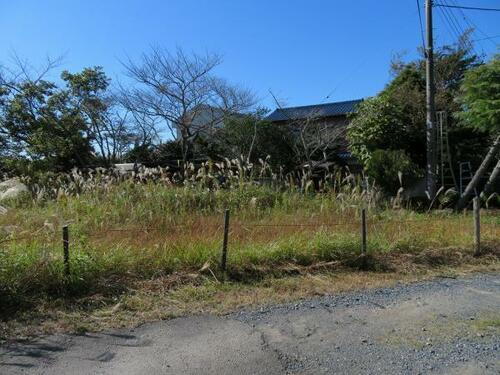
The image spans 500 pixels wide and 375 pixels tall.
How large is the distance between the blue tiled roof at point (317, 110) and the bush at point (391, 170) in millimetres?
8953

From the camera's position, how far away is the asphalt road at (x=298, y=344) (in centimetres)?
375

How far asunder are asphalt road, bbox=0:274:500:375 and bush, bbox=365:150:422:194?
31.2 feet

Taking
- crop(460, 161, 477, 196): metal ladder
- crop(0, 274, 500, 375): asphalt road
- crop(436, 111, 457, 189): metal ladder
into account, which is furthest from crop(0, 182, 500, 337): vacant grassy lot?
crop(460, 161, 477, 196): metal ladder

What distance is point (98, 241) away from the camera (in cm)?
644

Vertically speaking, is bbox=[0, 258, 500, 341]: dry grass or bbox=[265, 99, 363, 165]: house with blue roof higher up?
bbox=[265, 99, 363, 165]: house with blue roof

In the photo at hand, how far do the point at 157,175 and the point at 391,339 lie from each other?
7.94m

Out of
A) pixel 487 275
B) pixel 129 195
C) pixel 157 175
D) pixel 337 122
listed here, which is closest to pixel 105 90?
pixel 337 122

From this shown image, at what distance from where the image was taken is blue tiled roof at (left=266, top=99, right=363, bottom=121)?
24395mm

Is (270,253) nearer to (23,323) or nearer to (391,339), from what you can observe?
(391,339)

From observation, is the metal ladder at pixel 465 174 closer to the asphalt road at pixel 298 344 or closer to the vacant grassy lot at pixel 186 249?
the vacant grassy lot at pixel 186 249

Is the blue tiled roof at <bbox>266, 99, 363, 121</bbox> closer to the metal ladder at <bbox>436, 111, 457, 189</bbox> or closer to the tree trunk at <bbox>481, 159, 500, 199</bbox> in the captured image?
the metal ladder at <bbox>436, 111, 457, 189</bbox>

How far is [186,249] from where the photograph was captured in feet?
21.0

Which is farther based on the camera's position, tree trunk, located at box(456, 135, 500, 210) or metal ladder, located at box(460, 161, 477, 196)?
metal ladder, located at box(460, 161, 477, 196)

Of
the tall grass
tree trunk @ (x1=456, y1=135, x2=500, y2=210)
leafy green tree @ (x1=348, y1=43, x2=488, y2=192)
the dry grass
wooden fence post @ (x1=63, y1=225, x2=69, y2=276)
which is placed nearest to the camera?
the dry grass
